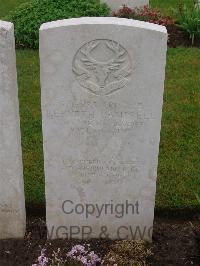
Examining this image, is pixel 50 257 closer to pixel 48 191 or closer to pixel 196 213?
pixel 48 191

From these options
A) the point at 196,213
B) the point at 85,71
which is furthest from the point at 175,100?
the point at 85,71

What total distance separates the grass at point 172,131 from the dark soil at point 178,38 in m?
0.36

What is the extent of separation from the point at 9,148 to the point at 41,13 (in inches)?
209

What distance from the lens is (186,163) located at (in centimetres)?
535

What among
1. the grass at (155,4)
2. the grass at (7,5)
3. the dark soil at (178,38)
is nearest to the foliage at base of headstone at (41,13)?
the dark soil at (178,38)

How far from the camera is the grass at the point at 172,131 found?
4.92 m

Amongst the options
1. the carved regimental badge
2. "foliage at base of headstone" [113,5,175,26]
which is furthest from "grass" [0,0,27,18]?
the carved regimental badge

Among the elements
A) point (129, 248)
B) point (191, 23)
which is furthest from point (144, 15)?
point (129, 248)

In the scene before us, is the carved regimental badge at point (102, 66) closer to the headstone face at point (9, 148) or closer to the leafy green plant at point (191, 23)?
the headstone face at point (9, 148)

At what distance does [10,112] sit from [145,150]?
1027 millimetres

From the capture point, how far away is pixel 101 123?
3.77 meters

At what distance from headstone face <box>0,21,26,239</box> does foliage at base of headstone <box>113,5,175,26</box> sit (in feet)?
18.6

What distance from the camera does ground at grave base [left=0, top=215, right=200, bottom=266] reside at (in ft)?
13.3

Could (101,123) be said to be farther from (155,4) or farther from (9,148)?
(155,4)
